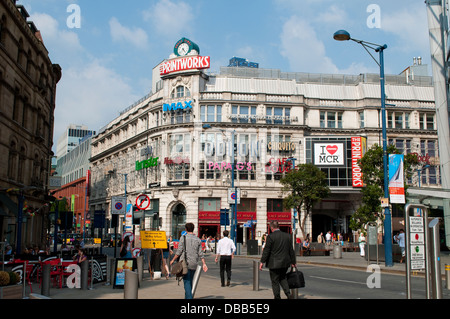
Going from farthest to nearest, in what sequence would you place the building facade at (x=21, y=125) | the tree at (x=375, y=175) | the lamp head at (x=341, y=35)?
the tree at (x=375, y=175)
the building facade at (x=21, y=125)
the lamp head at (x=341, y=35)

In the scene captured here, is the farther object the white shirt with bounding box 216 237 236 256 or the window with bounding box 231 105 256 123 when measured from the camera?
the window with bounding box 231 105 256 123

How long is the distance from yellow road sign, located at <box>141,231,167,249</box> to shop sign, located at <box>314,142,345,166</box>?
39500 mm

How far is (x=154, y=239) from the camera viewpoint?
54.7ft

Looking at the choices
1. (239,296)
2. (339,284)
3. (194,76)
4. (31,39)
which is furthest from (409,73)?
(239,296)

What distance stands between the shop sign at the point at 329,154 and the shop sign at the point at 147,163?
2020cm

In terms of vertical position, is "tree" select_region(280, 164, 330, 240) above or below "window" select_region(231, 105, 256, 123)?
below

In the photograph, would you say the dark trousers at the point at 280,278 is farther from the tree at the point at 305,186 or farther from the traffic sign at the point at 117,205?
the tree at the point at 305,186

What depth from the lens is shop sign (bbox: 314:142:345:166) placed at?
176 feet

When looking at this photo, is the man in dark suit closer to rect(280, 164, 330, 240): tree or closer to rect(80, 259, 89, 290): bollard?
rect(80, 259, 89, 290): bollard

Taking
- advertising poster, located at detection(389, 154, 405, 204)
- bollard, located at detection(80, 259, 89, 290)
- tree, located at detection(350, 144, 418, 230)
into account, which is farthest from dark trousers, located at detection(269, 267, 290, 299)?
tree, located at detection(350, 144, 418, 230)

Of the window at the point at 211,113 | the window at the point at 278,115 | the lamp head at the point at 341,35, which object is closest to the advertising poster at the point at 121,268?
the lamp head at the point at 341,35

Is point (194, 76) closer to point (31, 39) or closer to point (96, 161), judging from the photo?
point (31, 39)

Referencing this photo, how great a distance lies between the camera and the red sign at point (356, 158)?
173 feet

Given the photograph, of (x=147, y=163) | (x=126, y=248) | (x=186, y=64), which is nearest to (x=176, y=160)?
(x=147, y=163)
